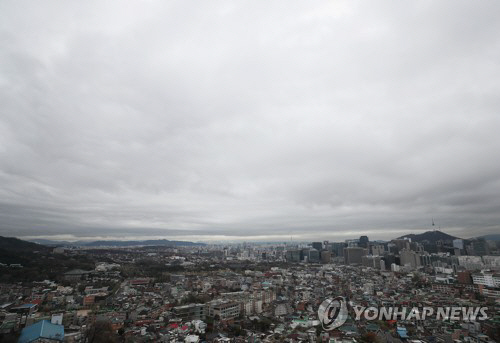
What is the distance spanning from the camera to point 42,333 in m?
6.68

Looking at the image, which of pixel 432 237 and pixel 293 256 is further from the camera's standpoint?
pixel 432 237

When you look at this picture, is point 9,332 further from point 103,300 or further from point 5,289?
point 5,289

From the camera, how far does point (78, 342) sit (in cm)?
707

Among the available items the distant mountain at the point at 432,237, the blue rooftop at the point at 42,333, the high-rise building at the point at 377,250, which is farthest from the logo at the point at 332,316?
the distant mountain at the point at 432,237

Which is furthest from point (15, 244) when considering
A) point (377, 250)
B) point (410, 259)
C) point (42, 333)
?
point (377, 250)

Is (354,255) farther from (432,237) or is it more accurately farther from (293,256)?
(432,237)

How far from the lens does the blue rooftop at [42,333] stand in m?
6.57

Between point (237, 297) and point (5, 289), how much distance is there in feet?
41.3

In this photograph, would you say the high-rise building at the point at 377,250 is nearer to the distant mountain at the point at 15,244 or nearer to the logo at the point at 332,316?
the logo at the point at 332,316

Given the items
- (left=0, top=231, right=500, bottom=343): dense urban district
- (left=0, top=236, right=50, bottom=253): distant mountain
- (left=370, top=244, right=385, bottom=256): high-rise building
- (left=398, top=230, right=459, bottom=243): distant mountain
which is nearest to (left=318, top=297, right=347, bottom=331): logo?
(left=0, top=231, right=500, bottom=343): dense urban district

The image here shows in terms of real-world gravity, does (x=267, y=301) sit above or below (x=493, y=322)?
below

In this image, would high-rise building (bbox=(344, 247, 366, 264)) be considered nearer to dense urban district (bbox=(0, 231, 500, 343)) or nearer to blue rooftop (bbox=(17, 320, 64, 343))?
dense urban district (bbox=(0, 231, 500, 343))

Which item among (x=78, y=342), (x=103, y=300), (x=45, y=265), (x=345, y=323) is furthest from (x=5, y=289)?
(x=345, y=323)

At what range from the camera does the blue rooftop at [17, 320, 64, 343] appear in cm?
657
